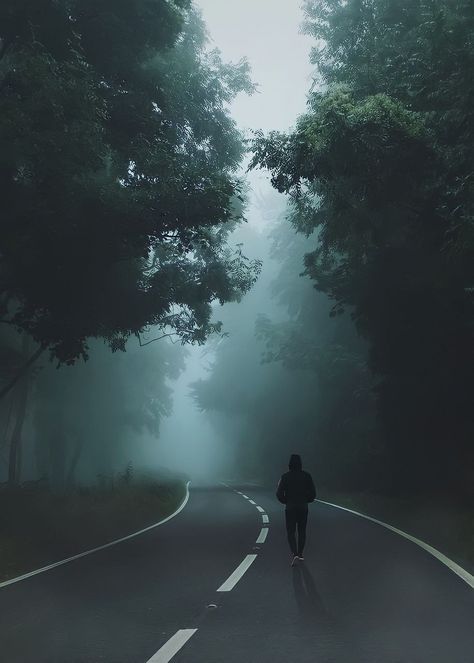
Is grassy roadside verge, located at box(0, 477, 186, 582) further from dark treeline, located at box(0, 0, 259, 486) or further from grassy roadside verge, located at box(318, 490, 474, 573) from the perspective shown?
grassy roadside verge, located at box(318, 490, 474, 573)

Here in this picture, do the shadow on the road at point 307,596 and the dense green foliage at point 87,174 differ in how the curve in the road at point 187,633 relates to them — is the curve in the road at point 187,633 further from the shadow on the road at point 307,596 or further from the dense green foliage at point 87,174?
the dense green foliage at point 87,174

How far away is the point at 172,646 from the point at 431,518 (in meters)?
12.9

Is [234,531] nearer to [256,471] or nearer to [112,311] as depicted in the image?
[112,311]

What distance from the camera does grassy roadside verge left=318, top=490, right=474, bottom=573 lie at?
12599mm

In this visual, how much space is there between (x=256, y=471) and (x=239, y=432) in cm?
994

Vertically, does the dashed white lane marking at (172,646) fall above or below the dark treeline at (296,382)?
below

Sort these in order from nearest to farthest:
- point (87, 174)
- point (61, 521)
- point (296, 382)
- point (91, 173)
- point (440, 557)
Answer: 1. point (440, 557)
2. point (87, 174)
3. point (91, 173)
4. point (61, 521)
5. point (296, 382)

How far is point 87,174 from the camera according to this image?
1298cm

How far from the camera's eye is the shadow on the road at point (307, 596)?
7.19 m

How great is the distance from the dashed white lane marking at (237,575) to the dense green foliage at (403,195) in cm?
623

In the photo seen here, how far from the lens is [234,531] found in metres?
16.1

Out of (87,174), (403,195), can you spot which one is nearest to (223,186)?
(87,174)

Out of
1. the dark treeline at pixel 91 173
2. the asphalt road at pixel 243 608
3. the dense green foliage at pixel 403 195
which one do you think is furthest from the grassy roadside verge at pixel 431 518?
the dark treeline at pixel 91 173

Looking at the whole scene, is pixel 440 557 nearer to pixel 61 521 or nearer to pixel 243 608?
pixel 243 608
